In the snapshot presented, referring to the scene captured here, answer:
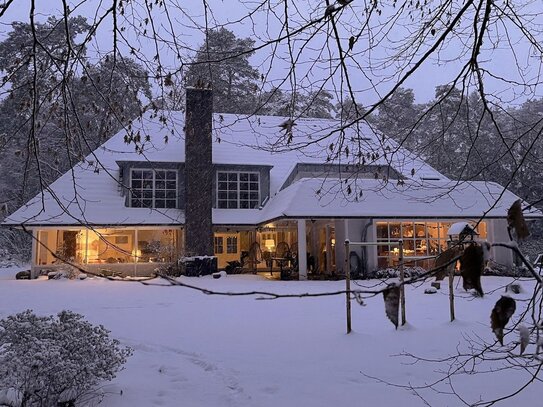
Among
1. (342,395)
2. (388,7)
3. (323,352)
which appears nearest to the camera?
(388,7)

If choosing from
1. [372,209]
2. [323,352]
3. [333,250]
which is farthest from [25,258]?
[323,352]

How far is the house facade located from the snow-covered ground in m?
7.19

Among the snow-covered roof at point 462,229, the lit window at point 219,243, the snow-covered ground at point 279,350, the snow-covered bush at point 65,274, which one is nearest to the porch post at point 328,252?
the lit window at point 219,243

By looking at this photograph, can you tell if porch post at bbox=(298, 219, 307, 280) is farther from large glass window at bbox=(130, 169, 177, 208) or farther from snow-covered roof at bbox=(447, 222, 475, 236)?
snow-covered roof at bbox=(447, 222, 475, 236)

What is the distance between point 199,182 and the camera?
2320cm

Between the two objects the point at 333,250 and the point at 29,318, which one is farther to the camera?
the point at 333,250

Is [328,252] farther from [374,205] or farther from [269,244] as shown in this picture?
[269,244]

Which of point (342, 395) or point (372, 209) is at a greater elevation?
point (372, 209)

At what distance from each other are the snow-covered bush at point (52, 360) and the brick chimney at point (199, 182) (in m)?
17.0

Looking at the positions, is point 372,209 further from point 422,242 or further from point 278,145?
point 278,145

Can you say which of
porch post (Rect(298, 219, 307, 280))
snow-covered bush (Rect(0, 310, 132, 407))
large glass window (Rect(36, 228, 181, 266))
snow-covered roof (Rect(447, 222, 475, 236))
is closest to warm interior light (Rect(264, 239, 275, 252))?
large glass window (Rect(36, 228, 181, 266))

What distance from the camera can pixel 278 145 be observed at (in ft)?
13.4

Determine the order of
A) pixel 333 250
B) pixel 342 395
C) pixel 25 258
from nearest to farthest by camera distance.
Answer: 1. pixel 342 395
2. pixel 333 250
3. pixel 25 258

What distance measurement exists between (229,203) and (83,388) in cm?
1943
